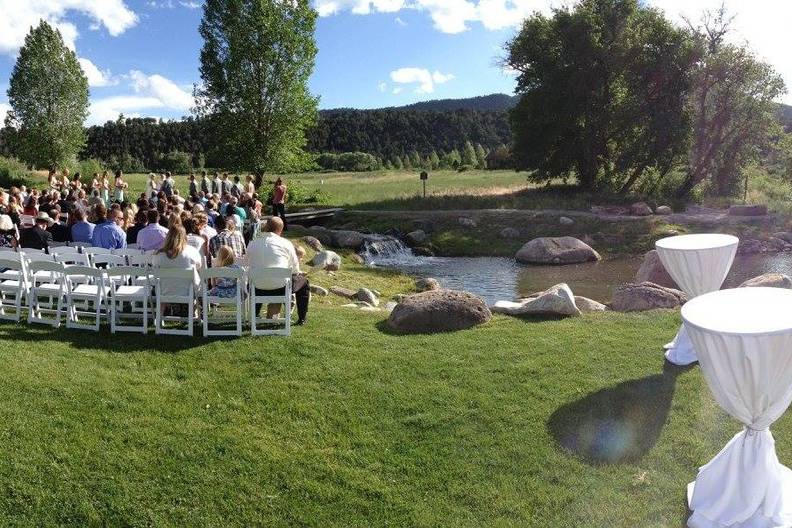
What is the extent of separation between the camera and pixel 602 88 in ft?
109

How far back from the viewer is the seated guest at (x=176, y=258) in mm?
8656

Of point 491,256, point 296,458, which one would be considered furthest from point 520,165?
point 296,458

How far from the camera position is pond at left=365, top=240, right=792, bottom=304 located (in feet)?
58.6

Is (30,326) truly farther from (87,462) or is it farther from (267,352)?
(87,462)

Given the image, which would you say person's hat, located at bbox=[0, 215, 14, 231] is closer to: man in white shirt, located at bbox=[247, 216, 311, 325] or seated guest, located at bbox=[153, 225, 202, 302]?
seated guest, located at bbox=[153, 225, 202, 302]

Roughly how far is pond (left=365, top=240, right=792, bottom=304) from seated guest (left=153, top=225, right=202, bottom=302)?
8.87 m

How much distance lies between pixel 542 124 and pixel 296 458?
31087mm

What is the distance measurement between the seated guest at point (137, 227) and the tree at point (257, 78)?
783 inches

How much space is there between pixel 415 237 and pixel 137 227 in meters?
15.7

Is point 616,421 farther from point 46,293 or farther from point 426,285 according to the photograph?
point 426,285

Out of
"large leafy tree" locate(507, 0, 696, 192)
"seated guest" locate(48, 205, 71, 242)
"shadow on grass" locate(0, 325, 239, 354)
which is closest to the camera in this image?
"shadow on grass" locate(0, 325, 239, 354)

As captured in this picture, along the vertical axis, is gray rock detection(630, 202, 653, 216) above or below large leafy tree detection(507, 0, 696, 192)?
below

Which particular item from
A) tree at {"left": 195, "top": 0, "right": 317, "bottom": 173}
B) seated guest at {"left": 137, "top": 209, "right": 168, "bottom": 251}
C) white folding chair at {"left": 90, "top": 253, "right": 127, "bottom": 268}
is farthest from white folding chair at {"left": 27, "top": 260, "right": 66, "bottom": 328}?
tree at {"left": 195, "top": 0, "right": 317, "bottom": 173}

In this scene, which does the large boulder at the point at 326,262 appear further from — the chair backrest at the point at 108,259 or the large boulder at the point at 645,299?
the large boulder at the point at 645,299
